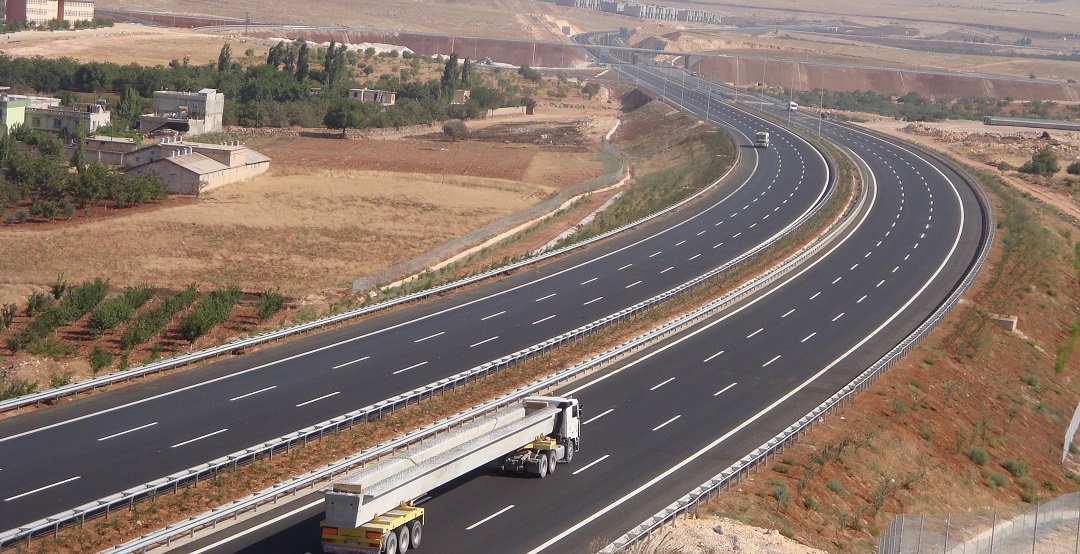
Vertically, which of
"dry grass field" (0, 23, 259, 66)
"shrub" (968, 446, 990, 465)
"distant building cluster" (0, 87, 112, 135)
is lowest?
"shrub" (968, 446, 990, 465)

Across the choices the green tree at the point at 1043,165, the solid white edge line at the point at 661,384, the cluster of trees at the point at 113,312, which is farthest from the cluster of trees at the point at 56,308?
the green tree at the point at 1043,165

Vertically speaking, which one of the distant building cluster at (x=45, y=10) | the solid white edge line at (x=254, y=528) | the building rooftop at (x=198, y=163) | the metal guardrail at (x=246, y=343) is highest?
the distant building cluster at (x=45, y=10)

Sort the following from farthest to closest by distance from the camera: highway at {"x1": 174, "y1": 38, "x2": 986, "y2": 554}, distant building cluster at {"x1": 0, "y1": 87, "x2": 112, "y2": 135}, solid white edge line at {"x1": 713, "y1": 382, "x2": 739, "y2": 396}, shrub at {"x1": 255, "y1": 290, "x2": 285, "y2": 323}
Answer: distant building cluster at {"x1": 0, "y1": 87, "x2": 112, "y2": 135}
shrub at {"x1": 255, "y1": 290, "x2": 285, "y2": 323}
solid white edge line at {"x1": 713, "y1": 382, "x2": 739, "y2": 396}
highway at {"x1": 174, "y1": 38, "x2": 986, "y2": 554}

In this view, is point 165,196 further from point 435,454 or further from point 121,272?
point 435,454

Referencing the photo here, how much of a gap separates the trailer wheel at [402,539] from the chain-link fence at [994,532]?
32.9ft

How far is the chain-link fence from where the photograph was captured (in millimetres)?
24859

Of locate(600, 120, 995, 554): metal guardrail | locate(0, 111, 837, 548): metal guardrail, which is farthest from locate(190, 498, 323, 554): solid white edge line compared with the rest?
locate(600, 120, 995, 554): metal guardrail

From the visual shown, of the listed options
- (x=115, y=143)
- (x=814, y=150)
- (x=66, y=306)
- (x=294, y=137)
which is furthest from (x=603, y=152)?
(x=66, y=306)

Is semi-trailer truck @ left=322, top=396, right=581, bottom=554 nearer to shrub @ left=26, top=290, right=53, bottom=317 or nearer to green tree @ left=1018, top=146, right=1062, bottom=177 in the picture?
shrub @ left=26, top=290, right=53, bottom=317

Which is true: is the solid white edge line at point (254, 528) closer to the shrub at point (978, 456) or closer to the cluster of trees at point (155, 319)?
the cluster of trees at point (155, 319)

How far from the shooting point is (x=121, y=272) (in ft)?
177

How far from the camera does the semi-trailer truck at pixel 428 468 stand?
22891 millimetres

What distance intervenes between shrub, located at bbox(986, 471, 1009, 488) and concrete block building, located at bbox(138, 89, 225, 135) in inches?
3161

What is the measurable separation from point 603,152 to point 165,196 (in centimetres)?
4552
